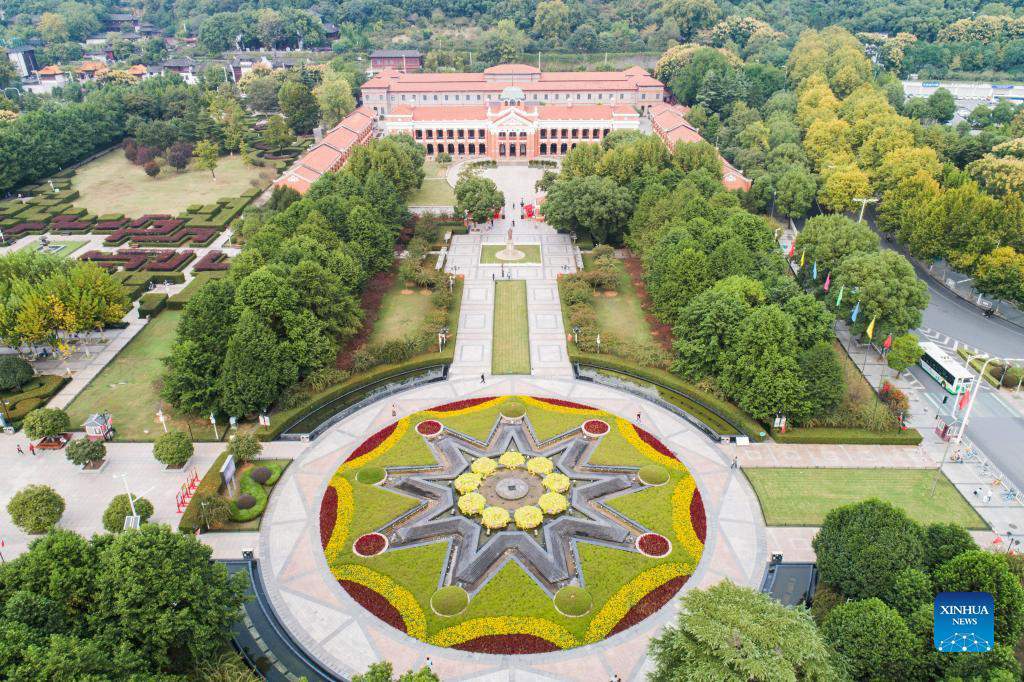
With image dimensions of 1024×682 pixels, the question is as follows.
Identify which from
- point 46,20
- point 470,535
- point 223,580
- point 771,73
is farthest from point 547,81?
point 46,20

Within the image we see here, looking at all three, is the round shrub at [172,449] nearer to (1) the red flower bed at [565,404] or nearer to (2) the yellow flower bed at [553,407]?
(2) the yellow flower bed at [553,407]

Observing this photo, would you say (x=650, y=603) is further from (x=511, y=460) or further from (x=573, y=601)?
(x=511, y=460)

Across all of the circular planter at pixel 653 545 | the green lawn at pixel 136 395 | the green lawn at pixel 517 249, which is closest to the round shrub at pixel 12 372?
the green lawn at pixel 136 395

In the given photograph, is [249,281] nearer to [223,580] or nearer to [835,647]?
[223,580]

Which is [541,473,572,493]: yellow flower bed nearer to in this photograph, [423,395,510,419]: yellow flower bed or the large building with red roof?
[423,395,510,419]: yellow flower bed

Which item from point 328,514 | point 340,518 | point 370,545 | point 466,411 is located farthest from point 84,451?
point 466,411

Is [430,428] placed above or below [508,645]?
above
